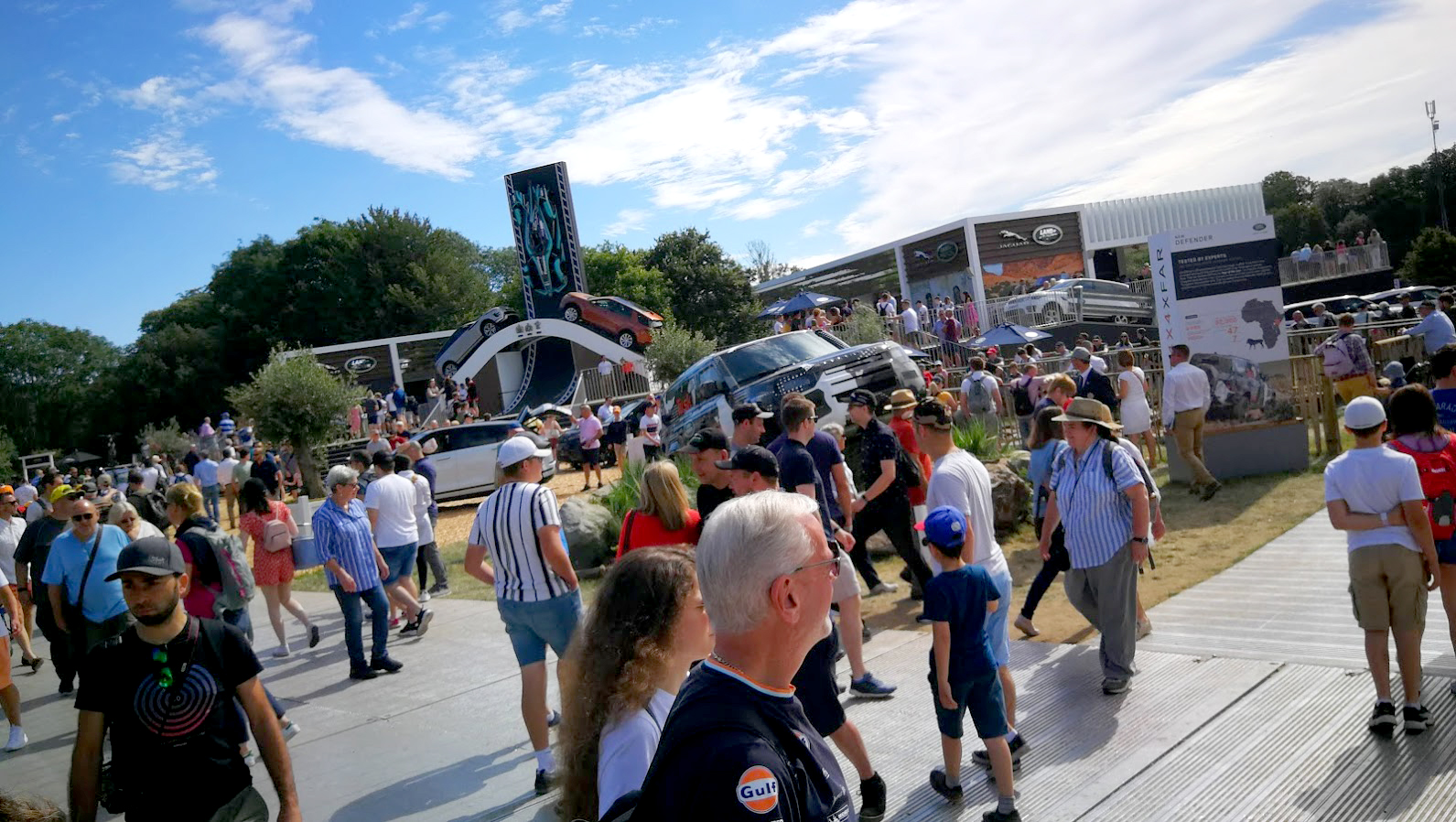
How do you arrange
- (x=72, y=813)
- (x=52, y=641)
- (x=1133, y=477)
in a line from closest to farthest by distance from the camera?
1. (x=72, y=813)
2. (x=1133, y=477)
3. (x=52, y=641)

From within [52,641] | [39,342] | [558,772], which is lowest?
[52,641]

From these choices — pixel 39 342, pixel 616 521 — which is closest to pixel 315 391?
pixel 616 521

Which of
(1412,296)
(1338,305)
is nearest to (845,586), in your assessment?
(1412,296)

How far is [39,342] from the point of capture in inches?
3059

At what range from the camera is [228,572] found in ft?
22.9

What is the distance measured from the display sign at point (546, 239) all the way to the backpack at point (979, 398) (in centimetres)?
2437

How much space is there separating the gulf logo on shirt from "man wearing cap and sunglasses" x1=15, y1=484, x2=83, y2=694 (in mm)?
7817

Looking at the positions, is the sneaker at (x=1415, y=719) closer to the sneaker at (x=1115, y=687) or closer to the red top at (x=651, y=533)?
the sneaker at (x=1115, y=687)

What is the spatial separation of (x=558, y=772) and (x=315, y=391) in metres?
25.3

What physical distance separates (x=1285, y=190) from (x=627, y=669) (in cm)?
8169

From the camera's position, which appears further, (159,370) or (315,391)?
(159,370)

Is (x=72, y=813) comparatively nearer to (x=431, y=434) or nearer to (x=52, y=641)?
(x=52, y=641)

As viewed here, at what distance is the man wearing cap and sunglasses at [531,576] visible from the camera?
5.27 metres

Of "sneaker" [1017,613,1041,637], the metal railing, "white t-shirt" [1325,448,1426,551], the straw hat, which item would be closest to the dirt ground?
"sneaker" [1017,613,1041,637]
